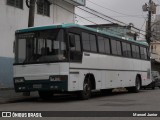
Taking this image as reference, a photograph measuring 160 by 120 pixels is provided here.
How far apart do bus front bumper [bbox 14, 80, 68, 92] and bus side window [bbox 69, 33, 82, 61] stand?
1290 millimetres

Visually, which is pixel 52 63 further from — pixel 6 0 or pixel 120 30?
pixel 120 30

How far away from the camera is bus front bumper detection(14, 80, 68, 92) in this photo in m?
18.4

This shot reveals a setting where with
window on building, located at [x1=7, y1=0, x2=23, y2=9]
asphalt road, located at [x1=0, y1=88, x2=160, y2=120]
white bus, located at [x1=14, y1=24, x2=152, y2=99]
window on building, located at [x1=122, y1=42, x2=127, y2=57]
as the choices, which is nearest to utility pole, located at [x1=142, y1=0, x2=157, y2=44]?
window on building, located at [x1=122, y1=42, x2=127, y2=57]

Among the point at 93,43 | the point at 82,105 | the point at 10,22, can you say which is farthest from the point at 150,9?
the point at 82,105

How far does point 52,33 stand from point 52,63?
135cm

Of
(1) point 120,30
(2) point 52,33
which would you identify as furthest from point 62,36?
(1) point 120,30

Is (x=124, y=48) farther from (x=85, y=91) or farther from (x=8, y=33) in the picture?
(x=8, y=33)

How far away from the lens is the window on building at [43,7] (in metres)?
29.6

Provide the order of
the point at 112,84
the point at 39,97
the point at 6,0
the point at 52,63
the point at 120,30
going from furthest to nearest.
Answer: the point at 120,30 < the point at 6,0 < the point at 112,84 < the point at 39,97 < the point at 52,63

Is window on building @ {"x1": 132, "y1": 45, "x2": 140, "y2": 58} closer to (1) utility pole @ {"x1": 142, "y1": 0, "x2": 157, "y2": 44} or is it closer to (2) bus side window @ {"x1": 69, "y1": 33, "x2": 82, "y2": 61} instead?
(2) bus side window @ {"x1": 69, "y1": 33, "x2": 82, "y2": 61}

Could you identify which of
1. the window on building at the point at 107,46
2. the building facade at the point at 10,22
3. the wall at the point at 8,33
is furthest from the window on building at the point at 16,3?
the window on building at the point at 107,46

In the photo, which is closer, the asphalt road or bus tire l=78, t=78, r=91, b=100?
the asphalt road

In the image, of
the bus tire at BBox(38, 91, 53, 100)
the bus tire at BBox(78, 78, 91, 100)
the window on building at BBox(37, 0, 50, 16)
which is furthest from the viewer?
the window on building at BBox(37, 0, 50, 16)

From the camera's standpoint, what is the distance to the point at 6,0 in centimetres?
2570
